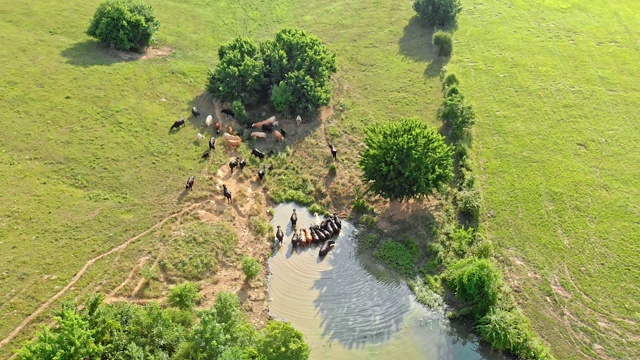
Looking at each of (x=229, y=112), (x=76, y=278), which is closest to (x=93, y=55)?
(x=229, y=112)

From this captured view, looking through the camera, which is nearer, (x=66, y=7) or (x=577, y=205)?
(x=577, y=205)

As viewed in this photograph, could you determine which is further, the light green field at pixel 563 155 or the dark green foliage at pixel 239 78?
the dark green foliage at pixel 239 78

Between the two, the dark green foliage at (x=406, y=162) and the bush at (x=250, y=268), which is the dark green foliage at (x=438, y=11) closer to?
the dark green foliage at (x=406, y=162)

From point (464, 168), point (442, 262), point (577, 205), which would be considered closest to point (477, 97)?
point (464, 168)

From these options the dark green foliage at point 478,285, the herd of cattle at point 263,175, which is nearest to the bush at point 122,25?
the herd of cattle at point 263,175

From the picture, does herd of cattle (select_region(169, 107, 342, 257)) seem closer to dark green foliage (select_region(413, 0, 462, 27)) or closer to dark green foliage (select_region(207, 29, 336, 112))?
dark green foliage (select_region(207, 29, 336, 112))

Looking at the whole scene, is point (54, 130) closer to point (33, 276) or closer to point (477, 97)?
point (33, 276)

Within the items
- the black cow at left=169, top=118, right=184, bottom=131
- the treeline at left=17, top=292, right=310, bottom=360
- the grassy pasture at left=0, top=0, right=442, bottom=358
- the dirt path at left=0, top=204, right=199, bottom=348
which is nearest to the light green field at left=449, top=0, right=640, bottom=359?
the grassy pasture at left=0, top=0, right=442, bottom=358
